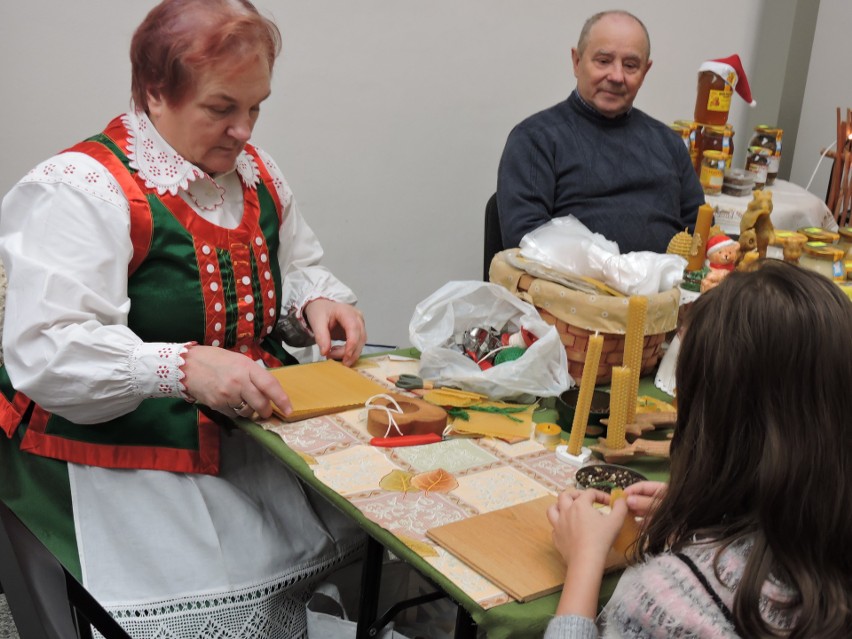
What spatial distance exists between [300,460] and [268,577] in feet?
1.05

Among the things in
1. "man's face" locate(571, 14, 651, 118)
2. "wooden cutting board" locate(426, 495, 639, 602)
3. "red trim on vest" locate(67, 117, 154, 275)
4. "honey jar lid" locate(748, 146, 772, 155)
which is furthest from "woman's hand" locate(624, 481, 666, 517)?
"honey jar lid" locate(748, 146, 772, 155)

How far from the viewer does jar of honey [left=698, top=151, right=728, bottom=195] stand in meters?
3.41

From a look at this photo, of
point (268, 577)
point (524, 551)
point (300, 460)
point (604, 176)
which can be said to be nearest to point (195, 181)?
point (300, 460)

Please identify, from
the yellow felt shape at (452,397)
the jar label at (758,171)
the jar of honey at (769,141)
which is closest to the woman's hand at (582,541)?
the yellow felt shape at (452,397)

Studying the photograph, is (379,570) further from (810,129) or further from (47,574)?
(810,129)

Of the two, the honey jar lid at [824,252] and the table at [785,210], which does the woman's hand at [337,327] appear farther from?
the table at [785,210]

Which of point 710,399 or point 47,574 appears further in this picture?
point 47,574

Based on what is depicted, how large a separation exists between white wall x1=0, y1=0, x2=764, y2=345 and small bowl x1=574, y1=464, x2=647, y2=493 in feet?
7.42

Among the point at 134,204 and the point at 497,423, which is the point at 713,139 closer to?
the point at 497,423

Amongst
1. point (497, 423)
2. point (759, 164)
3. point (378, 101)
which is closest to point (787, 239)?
point (497, 423)

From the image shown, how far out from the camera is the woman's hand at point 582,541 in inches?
41.0

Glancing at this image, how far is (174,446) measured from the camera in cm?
161

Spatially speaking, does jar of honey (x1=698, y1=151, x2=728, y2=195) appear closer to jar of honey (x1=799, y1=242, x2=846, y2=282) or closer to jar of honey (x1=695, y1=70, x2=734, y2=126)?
jar of honey (x1=695, y1=70, x2=734, y2=126)

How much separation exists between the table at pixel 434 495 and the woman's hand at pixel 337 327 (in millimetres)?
258
